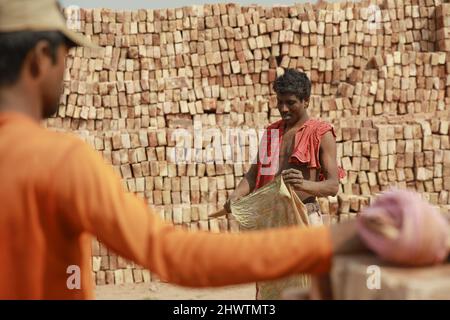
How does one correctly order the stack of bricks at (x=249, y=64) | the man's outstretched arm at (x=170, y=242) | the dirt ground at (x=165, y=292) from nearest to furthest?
the man's outstretched arm at (x=170, y=242), the dirt ground at (x=165, y=292), the stack of bricks at (x=249, y=64)

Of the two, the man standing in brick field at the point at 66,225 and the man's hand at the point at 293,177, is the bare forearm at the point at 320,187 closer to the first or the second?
the man's hand at the point at 293,177

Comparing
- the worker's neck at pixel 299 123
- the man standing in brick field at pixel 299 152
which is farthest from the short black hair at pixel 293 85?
the worker's neck at pixel 299 123

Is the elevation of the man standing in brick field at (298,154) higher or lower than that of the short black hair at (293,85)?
lower

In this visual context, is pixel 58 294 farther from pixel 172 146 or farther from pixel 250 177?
pixel 172 146

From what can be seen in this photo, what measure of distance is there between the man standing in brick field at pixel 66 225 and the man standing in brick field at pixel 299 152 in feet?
11.1

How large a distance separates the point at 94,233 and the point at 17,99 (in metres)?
0.38

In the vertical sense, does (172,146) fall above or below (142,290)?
above

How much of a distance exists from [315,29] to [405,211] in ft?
52.3

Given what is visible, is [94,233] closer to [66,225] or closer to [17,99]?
[66,225]

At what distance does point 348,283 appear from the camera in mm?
1743

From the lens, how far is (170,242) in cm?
163

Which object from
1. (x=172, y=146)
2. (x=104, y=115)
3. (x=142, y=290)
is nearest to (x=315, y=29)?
(x=104, y=115)

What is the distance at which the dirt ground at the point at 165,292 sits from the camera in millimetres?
9168

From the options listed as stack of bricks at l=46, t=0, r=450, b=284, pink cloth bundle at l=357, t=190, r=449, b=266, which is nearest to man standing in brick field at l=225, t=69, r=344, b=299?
pink cloth bundle at l=357, t=190, r=449, b=266
